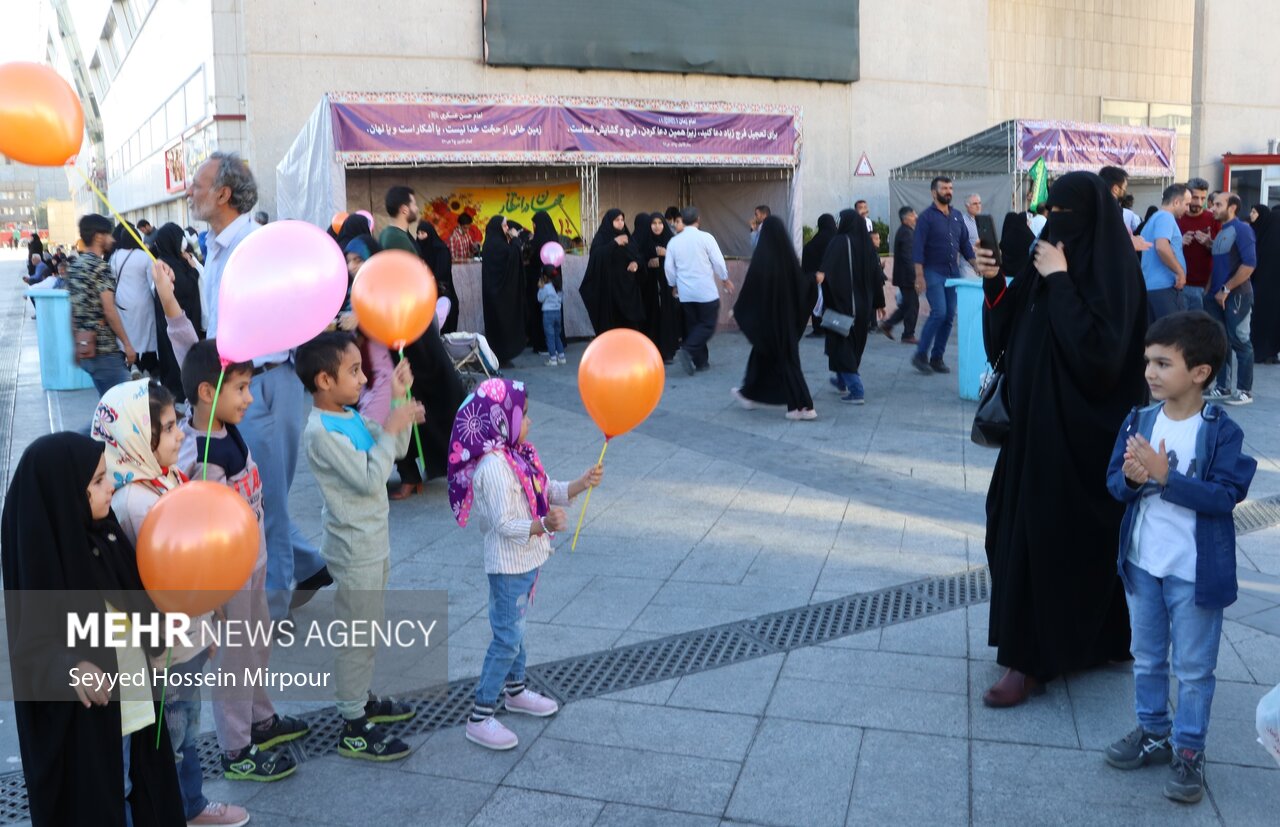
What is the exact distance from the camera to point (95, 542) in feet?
8.96

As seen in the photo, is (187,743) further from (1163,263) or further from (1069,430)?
(1163,263)

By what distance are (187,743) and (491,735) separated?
1049 mm

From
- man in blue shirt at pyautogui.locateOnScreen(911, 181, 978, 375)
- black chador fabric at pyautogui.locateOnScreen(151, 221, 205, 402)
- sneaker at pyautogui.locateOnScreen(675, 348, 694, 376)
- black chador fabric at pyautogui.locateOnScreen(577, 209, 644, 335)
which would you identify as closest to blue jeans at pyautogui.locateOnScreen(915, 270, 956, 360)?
man in blue shirt at pyautogui.locateOnScreen(911, 181, 978, 375)

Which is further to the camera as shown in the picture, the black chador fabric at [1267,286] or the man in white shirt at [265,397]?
the black chador fabric at [1267,286]

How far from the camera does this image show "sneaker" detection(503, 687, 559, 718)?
4.16 meters

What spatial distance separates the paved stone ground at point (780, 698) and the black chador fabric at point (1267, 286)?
15.5 ft

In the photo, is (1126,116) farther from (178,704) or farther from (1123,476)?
(178,704)

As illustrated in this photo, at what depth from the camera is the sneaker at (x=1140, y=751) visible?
142 inches

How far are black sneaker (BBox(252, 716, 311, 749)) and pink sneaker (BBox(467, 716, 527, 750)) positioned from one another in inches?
25.0

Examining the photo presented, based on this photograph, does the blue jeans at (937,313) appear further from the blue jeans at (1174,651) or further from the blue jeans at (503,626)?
the blue jeans at (503,626)

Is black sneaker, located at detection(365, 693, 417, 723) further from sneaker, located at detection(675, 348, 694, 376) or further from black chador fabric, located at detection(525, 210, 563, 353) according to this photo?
black chador fabric, located at detection(525, 210, 563, 353)

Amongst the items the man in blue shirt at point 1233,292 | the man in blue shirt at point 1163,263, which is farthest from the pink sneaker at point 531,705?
the man in blue shirt at point 1233,292

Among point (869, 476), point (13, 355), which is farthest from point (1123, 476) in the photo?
point (13, 355)

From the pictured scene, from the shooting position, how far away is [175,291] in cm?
1033
